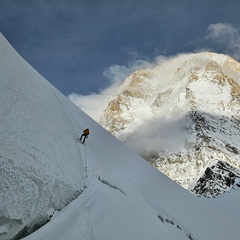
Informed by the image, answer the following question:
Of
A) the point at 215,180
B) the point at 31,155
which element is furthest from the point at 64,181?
the point at 215,180

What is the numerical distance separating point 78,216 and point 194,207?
22867mm

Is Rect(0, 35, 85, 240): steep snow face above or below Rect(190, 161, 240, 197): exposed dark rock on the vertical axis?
below

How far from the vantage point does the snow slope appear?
1310 cm

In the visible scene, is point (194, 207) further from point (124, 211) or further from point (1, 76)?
point (1, 76)

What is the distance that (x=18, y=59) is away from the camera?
24.0m

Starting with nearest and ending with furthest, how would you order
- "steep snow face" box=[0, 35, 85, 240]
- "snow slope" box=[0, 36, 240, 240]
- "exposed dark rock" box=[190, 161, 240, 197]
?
"steep snow face" box=[0, 35, 85, 240] < "snow slope" box=[0, 36, 240, 240] < "exposed dark rock" box=[190, 161, 240, 197]

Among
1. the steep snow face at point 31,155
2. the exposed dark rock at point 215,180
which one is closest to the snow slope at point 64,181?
the steep snow face at point 31,155

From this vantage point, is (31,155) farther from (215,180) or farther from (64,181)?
(215,180)

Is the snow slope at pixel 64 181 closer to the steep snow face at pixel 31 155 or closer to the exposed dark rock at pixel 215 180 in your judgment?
the steep snow face at pixel 31 155

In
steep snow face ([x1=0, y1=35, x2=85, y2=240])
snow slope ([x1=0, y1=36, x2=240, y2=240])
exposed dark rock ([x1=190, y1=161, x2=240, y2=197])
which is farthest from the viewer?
exposed dark rock ([x1=190, y1=161, x2=240, y2=197])

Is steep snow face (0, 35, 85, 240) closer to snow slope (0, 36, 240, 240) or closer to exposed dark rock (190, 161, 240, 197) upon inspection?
snow slope (0, 36, 240, 240)

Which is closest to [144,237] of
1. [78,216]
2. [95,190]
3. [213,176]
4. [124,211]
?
[124,211]

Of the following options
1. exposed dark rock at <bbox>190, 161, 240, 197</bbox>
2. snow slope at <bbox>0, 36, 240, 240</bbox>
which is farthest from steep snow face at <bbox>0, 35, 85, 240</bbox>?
exposed dark rock at <bbox>190, 161, 240, 197</bbox>

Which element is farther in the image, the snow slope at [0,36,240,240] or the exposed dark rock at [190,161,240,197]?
the exposed dark rock at [190,161,240,197]
